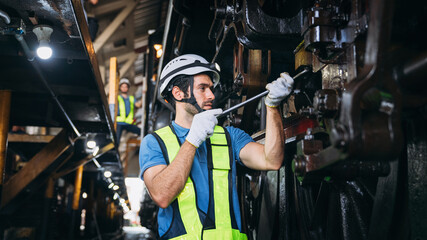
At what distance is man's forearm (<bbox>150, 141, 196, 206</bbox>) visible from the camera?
6.77 ft

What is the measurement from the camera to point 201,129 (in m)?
2.16

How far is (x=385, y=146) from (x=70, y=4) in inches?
100

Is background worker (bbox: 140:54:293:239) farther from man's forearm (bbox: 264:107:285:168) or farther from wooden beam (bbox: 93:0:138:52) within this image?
wooden beam (bbox: 93:0:138:52)

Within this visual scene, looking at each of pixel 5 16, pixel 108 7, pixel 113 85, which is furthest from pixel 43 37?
pixel 108 7

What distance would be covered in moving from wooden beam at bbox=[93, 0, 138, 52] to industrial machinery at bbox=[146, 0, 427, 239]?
21.3 ft

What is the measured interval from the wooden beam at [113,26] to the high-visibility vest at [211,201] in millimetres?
7275

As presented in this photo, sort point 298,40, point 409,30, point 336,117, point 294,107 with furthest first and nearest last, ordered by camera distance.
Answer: point 294,107 < point 298,40 < point 336,117 < point 409,30

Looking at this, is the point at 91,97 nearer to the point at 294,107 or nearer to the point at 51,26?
the point at 51,26

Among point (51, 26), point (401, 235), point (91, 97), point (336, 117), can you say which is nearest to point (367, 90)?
point (336, 117)

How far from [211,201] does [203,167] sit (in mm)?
247

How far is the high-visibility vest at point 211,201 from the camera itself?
207 cm

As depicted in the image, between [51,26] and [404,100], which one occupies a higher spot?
[51,26]

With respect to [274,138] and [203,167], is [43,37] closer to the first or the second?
[203,167]

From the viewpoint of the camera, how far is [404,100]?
121cm
